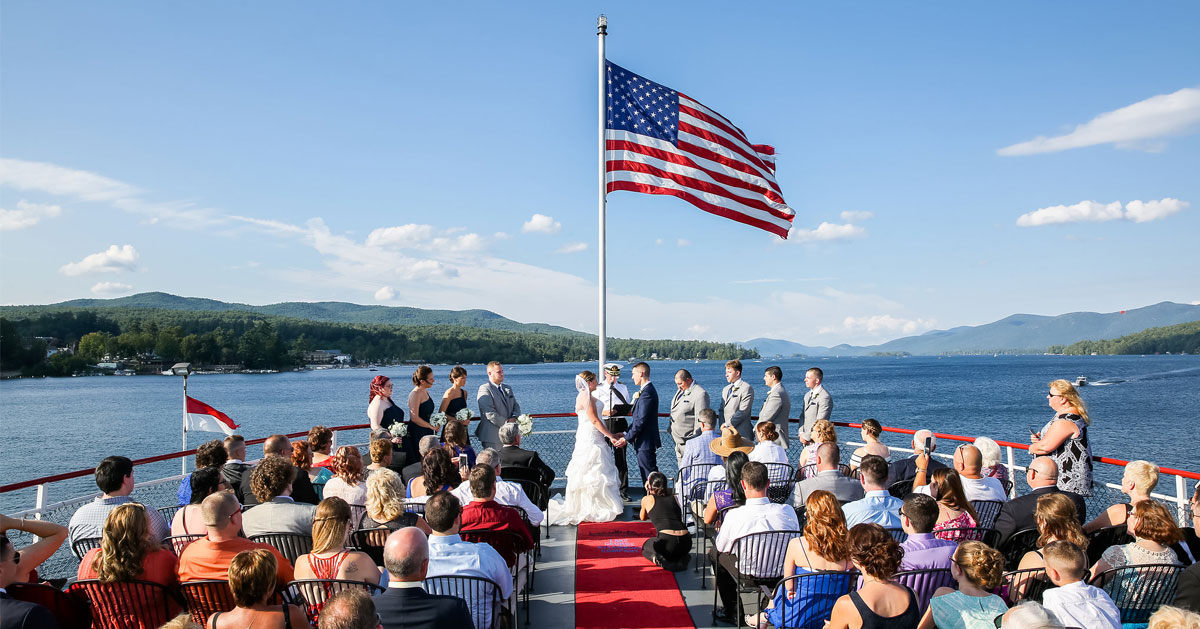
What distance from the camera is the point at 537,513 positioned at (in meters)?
5.28

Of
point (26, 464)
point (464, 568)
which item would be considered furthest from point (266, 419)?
point (464, 568)

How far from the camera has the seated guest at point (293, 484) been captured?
204 inches

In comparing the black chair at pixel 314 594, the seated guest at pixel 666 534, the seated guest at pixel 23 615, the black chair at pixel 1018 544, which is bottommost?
the seated guest at pixel 666 534

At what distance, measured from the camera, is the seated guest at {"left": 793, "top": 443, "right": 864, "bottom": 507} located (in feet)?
16.7

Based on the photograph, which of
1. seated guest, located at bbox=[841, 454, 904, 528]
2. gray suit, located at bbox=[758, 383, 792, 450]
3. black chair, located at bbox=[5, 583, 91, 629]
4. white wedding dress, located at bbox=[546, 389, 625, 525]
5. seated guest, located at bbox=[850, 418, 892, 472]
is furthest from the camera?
gray suit, located at bbox=[758, 383, 792, 450]

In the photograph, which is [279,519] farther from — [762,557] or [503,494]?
[762,557]

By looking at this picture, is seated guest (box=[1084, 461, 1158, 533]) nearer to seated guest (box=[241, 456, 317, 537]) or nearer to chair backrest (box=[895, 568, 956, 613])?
chair backrest (box=[895, 568, 956, 613])

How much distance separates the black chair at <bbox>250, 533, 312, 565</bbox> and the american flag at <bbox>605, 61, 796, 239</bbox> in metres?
6.25

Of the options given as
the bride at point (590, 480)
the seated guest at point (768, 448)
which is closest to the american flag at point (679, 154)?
the bride at point (590, 480)

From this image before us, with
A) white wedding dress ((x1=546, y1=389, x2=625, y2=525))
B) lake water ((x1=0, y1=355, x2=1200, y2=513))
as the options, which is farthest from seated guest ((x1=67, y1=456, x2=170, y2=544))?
lake water ((x1=0, y1=355, x2=1200, y2=513))

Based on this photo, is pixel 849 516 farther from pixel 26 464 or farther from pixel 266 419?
pixel 266 419

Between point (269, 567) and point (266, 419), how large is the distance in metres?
52.6

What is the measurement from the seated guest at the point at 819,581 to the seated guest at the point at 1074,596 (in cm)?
88

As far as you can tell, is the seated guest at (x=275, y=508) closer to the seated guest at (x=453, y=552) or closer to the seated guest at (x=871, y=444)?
the seated guest at (x=453, y=552)
